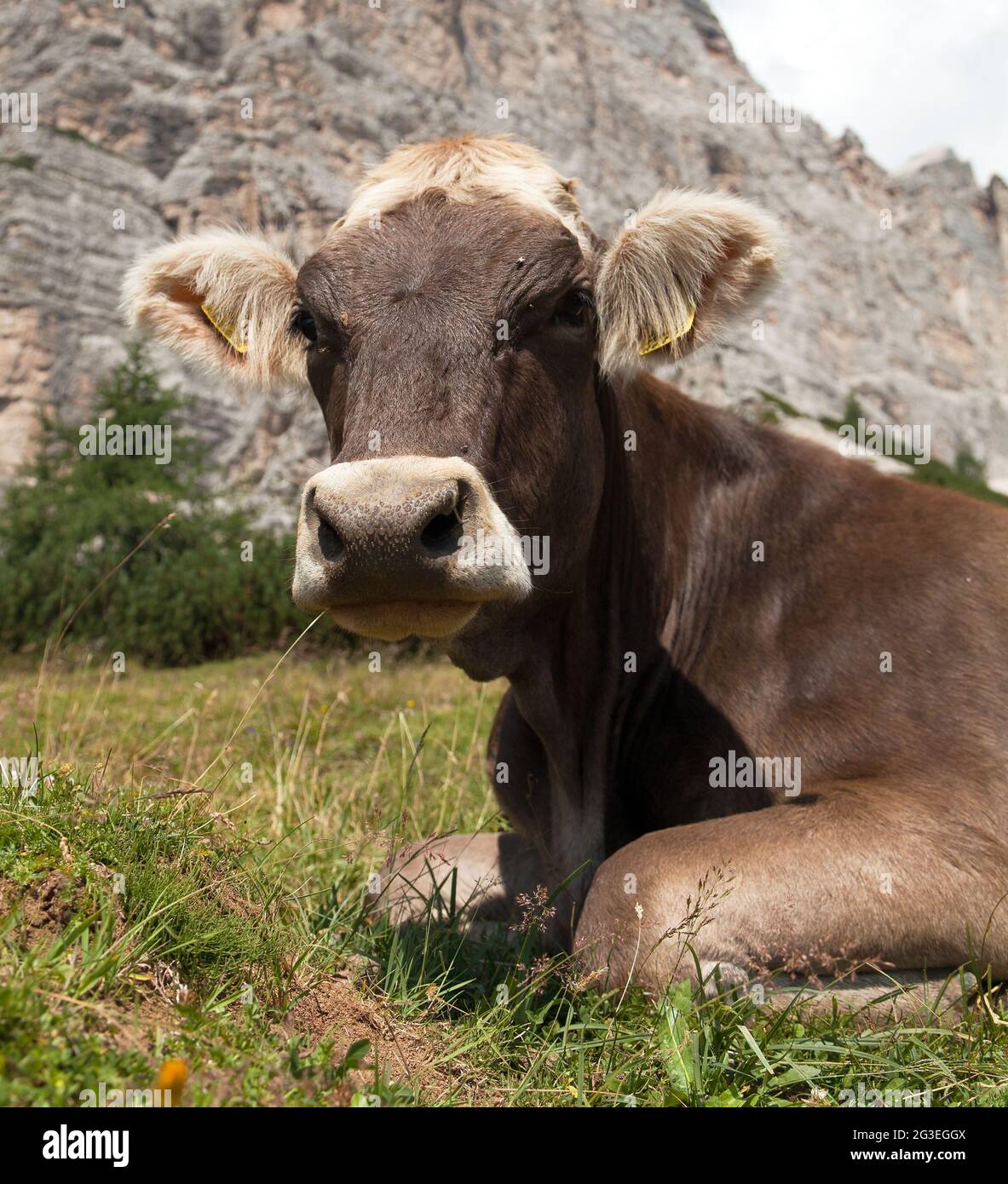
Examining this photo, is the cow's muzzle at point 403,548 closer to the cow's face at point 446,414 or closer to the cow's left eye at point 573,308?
the cow's face at point 446,414

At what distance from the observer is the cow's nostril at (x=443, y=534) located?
2.94 m

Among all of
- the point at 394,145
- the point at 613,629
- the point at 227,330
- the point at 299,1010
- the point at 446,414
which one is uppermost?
the point at 394,145

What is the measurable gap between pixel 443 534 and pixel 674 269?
1.80m

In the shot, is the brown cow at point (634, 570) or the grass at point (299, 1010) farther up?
the brown cow at point (634, 570)

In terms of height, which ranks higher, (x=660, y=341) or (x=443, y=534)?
(x=660, y=341)

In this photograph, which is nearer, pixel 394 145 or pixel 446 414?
pixel 446 414

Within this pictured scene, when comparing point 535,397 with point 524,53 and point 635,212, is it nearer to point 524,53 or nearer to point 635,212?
point 635,212

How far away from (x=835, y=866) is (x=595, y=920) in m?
0.82

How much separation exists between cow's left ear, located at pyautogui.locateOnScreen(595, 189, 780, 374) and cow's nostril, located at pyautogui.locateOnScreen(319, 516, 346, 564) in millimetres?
1600

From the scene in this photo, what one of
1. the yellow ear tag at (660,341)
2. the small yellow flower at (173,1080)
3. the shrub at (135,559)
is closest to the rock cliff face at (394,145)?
the yellow ear tag at (660,341)

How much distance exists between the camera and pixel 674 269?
4098 mm

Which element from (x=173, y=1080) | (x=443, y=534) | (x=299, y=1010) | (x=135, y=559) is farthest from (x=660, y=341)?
(x=135, y=559)

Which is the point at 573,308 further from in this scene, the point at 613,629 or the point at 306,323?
the point at 613,629
